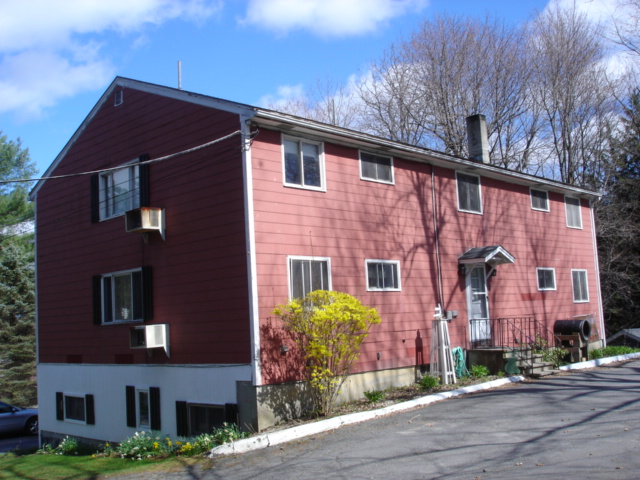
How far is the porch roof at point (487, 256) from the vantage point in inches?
631

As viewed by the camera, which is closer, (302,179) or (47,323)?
(302,179)

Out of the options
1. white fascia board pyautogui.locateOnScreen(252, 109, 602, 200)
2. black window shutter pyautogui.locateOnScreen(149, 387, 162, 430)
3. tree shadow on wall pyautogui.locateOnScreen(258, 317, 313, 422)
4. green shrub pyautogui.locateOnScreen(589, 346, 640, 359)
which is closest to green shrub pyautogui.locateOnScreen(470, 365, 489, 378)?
green shrub pyautogui.locateOnScreen(589, 346, 640, 359)

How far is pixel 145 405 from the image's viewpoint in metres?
14.1

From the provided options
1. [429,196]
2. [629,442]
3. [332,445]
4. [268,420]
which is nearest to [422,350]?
[429,196]

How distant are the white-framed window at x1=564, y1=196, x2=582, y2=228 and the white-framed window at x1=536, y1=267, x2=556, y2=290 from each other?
235 centimetres

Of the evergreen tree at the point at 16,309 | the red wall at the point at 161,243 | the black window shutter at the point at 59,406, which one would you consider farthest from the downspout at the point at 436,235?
the evergreen tree at the point at 16,309

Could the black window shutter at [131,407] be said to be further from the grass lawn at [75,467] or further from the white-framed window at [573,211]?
the white-framed window at [573,211]

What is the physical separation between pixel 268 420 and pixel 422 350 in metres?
4.91

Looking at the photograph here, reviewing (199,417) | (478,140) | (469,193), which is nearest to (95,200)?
(199,417)

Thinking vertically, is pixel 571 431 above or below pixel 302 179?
below

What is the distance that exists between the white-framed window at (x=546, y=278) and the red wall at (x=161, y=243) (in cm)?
1086

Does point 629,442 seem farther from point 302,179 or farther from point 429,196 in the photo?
point 429,196

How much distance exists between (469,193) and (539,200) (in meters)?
3.80

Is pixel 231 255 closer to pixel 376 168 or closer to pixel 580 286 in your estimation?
pixel 376 168
